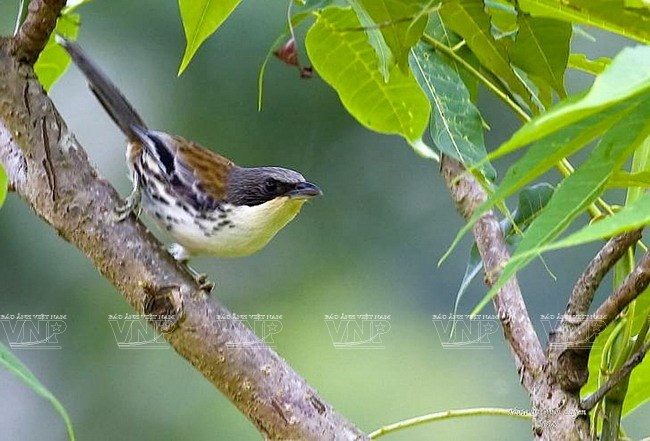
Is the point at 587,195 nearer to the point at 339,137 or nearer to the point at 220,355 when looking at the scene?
the point at 220,355

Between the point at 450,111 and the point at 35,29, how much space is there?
18.9 inches

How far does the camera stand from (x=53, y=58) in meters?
1.35

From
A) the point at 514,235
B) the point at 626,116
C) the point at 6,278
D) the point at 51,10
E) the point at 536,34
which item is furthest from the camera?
the point at 6,278

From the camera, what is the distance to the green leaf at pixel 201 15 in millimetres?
962

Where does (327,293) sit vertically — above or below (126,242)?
below

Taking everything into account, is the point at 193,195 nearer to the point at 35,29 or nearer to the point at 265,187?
the point at 265,187

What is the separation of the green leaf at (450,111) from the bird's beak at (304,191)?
56cm

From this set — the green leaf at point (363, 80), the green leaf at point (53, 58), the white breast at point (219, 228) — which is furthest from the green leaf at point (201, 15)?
the white breast at point (219, 228)

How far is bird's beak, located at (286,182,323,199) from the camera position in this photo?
170 cm

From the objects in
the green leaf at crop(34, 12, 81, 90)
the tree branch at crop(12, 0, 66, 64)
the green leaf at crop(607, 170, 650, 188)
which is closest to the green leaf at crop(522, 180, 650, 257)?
the green leaf at crop(607, 170, 650, 188)

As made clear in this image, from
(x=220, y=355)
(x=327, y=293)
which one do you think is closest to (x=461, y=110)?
(x=220, y=355)

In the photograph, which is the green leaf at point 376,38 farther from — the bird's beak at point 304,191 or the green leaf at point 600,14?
the bird's beak at point 304,191

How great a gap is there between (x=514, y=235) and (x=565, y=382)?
317mm

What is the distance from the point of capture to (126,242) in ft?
3.56
